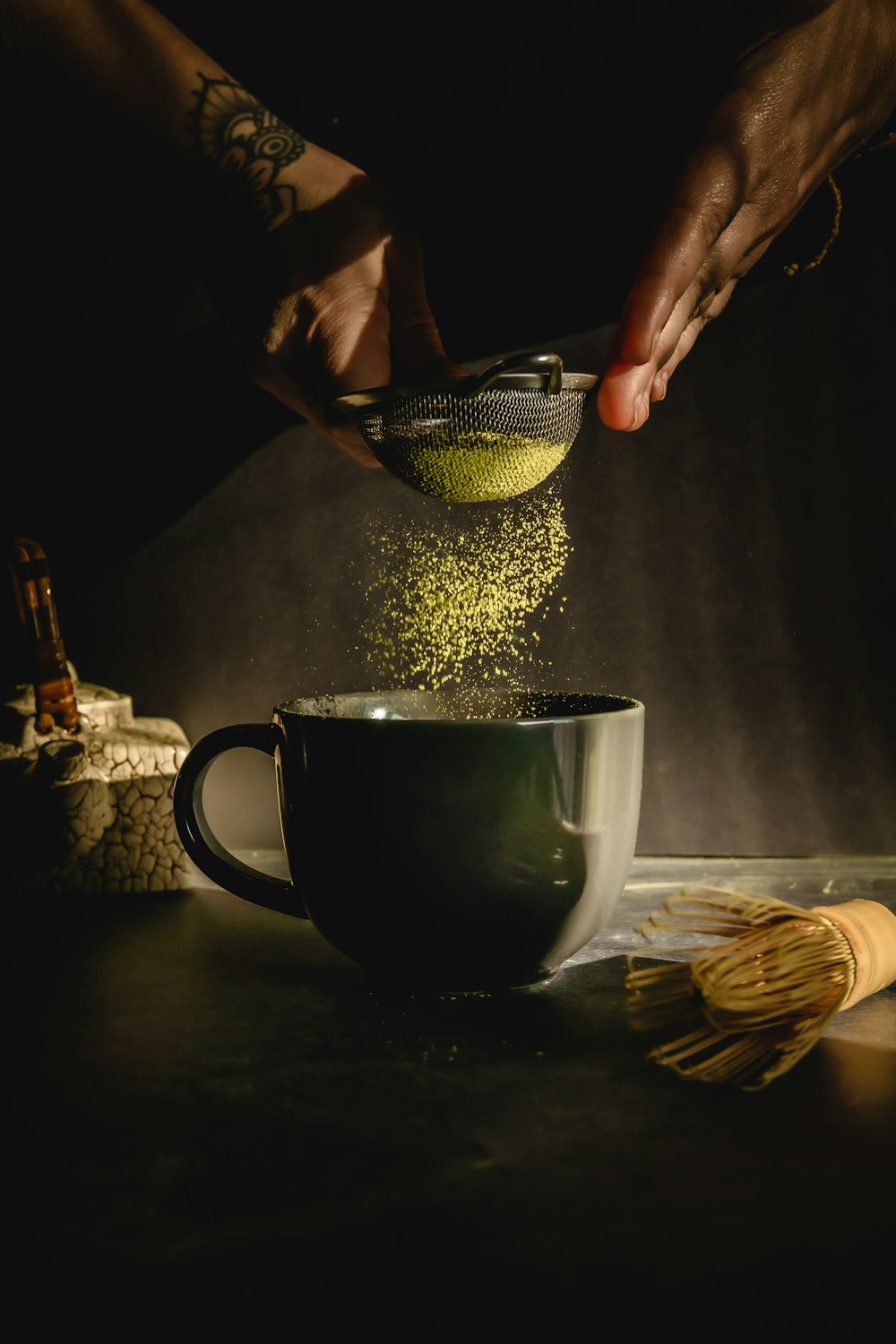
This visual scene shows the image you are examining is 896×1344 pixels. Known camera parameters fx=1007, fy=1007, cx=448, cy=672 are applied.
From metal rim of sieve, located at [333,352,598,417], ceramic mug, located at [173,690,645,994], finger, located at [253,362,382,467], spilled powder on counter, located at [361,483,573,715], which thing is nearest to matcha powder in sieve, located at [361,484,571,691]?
spilled powder on counter, located at [361,483,573,715]

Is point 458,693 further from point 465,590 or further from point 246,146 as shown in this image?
point 246,146

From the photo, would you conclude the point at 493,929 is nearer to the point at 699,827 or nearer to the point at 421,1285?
the point at 421,1285

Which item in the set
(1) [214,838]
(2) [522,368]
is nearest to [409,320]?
(2) [522,368]

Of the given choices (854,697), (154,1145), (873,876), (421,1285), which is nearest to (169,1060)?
(154,1145)

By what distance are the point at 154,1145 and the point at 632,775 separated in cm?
28

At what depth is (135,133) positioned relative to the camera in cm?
75

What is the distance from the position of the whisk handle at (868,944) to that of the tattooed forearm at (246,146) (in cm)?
60

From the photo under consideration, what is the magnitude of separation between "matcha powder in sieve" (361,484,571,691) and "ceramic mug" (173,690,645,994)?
0.35 meters

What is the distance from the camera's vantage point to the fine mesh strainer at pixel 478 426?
0.60 m

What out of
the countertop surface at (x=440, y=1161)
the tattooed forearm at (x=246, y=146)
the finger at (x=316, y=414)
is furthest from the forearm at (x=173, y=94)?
the countertop surface at (x=440, y=1161)

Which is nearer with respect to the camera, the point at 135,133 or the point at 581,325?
the point at 135,133

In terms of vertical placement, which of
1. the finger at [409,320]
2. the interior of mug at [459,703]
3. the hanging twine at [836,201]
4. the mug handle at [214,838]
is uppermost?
the hanging twine at [836,201]

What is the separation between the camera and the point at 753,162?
2.08 feet

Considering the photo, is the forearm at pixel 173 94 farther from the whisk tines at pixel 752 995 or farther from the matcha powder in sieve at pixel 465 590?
the whisk tines at pixel 752 995
